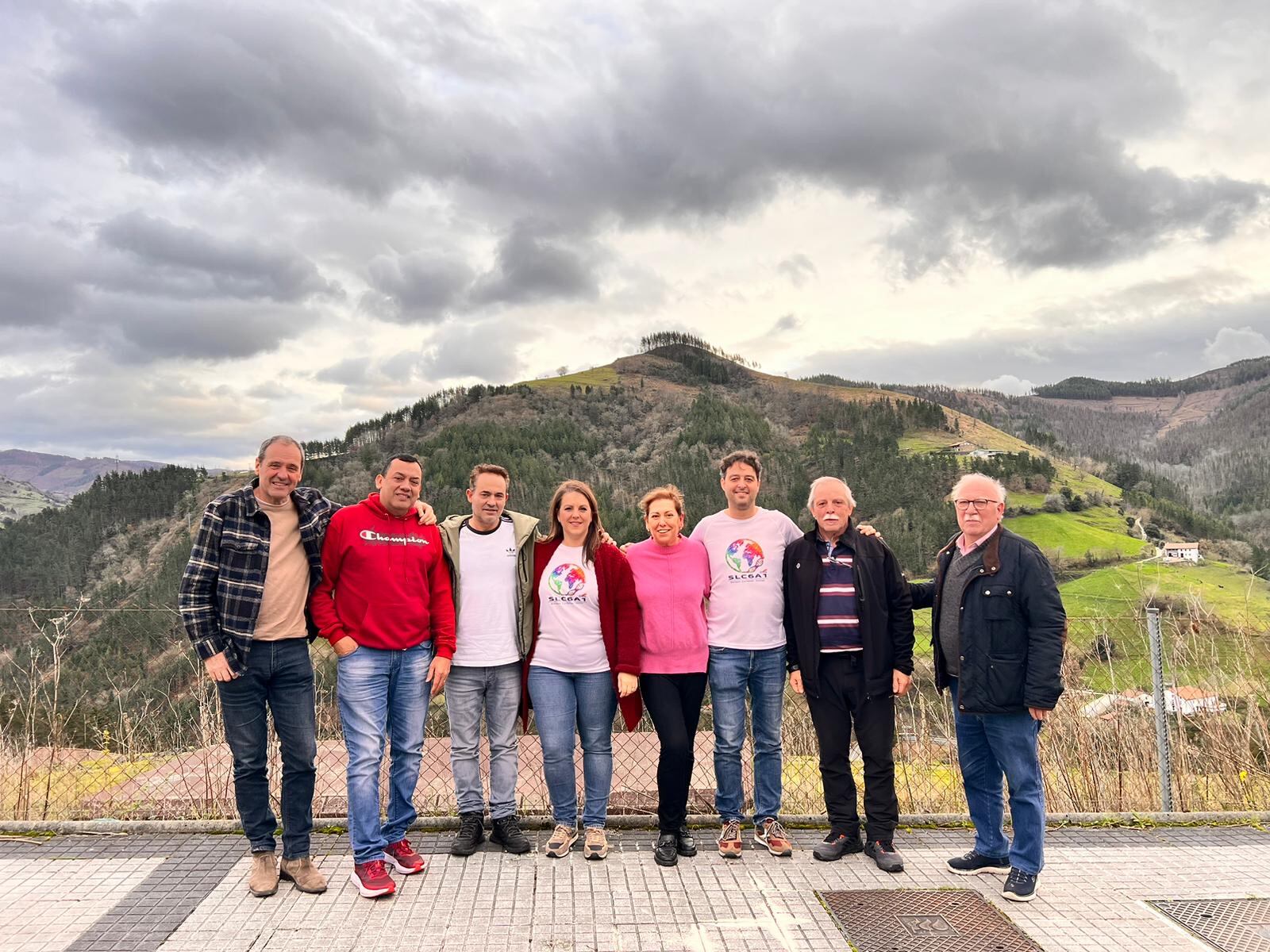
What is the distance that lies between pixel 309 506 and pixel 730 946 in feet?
8.62

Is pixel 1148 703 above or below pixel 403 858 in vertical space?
above

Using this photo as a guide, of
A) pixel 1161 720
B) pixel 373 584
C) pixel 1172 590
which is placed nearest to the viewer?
pixel 373 584

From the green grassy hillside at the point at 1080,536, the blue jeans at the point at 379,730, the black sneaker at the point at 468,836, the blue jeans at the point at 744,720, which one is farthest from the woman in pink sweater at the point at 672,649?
the green grassy hillside at the point at 1080,536

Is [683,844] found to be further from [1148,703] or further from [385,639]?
[1148,703]

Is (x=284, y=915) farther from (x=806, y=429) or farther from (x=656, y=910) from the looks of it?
(x=806, y=429)

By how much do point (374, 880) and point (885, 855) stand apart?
2378 mm

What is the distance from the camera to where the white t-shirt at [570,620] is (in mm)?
3895

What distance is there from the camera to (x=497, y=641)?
3936mm

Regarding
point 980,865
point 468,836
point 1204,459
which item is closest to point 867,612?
point 980,865

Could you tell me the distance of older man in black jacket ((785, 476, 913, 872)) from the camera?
13.0 ft

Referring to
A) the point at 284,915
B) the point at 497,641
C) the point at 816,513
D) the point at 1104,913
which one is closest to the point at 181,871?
the point at 284,915

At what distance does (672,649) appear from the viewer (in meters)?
3.93

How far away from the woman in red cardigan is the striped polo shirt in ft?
3.07

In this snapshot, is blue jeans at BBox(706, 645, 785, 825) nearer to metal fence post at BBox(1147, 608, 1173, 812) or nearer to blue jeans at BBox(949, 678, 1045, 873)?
blue jeans at BBox(949, 678, 1045, 873)
